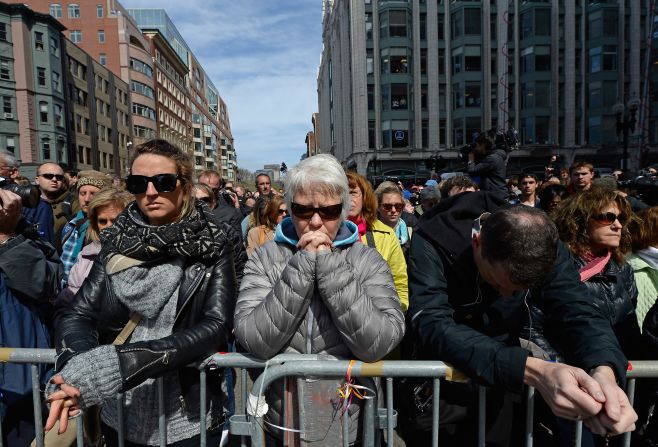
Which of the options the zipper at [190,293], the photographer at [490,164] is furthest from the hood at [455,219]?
the photographer at [490,164]

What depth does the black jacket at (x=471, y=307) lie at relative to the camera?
1.72 meters

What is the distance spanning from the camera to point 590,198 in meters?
2.91

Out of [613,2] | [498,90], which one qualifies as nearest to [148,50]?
[498,90]

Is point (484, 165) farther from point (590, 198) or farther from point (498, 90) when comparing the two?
point (498, 90)

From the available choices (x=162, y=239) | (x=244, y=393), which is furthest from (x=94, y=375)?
(x=244, y=393)

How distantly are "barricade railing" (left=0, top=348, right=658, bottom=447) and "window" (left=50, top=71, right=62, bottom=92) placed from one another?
46.1 m

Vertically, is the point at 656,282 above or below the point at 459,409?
above

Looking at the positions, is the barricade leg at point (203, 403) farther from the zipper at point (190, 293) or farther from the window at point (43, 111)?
the window at point (43, 111)

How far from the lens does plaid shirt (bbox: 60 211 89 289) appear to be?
3459 mm

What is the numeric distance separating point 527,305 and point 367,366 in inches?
31.8

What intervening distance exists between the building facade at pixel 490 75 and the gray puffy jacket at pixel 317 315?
38.9 metres

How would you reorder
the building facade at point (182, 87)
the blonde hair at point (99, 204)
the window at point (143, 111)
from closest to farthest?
the blonde hair at point (99, 204), the window at point (143, 111), the building facade at point (182, 87)

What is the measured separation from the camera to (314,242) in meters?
1.79

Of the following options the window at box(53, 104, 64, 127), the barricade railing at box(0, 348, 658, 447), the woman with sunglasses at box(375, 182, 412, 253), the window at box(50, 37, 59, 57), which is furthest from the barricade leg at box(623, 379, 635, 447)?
the window at box(50, 37, 59, 57)
